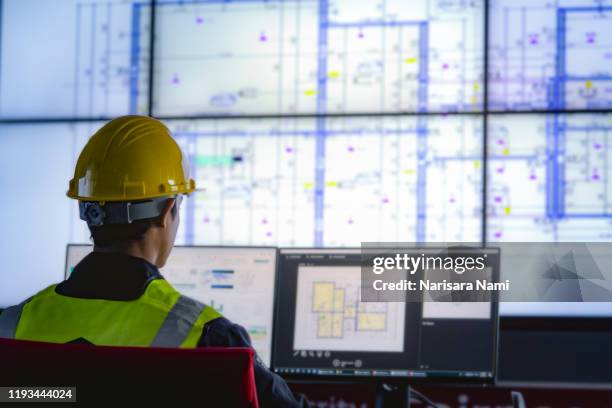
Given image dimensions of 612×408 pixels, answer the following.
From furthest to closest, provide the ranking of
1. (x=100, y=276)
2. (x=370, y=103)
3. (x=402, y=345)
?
(x=370, y=103) → (x=402, y=345) → (x=100, y=276)

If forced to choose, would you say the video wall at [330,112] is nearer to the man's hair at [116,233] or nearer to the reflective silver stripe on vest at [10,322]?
the man's hair at [116,233]

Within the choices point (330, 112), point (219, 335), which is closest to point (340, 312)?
point (219, 335)

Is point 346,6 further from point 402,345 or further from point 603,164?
point 402,345

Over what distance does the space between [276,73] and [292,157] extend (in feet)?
1.26

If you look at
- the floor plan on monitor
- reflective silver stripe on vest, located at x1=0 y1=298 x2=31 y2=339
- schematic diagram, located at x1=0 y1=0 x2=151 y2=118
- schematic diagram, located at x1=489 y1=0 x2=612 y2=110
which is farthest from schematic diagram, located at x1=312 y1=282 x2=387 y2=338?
schematic diagram, located at x1=0 y1=0 x2=151 y2=118

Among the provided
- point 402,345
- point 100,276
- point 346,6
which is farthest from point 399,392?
point 346,6

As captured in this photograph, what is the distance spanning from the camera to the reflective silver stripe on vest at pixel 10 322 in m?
1.39

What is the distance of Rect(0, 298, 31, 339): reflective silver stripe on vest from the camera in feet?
4.57

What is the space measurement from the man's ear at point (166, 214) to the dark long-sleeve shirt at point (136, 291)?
186mm

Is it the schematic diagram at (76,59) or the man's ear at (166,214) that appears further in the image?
the schematic diagram at (76,59)

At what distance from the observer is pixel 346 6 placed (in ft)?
10.3

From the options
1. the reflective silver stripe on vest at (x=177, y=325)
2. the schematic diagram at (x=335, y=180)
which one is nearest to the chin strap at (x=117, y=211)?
the reflective silver stripe on vest at (x=177, y=325)

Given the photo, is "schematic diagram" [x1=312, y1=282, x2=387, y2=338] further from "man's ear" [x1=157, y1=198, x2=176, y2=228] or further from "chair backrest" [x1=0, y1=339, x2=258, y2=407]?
"chair backrest" [x1=0, y1=339, x2=258, y2=407]

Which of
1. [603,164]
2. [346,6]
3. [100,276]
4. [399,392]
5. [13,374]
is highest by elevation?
[346,6]
